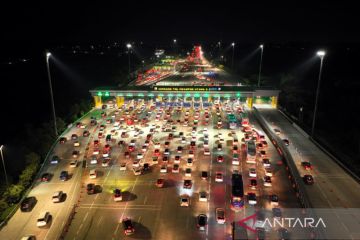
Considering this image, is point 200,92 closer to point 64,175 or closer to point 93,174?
point 93,174

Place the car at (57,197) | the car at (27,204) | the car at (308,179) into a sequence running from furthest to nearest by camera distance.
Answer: the car at (308,179), the car at (57,197), the car at (27,204)

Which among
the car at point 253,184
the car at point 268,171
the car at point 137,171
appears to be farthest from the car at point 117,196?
the car at point 268,171

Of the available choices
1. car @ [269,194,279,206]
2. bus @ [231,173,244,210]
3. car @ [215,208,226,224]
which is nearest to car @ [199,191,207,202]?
bus @ [231,173,244,210]

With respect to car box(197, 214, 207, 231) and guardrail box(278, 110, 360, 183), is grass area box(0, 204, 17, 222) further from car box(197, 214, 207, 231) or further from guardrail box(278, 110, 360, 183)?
guardrail box(278, 110, 360, 183)

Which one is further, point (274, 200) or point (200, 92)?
point (200, 92)

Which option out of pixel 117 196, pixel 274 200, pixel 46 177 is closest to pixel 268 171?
pixel 274 200

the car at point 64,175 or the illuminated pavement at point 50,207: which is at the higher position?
the car at point 64,175

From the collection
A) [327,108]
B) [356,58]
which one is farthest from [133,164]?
[356,58]

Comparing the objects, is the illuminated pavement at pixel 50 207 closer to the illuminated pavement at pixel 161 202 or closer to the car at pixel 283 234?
the illuminated pavement at pixel 161 202
